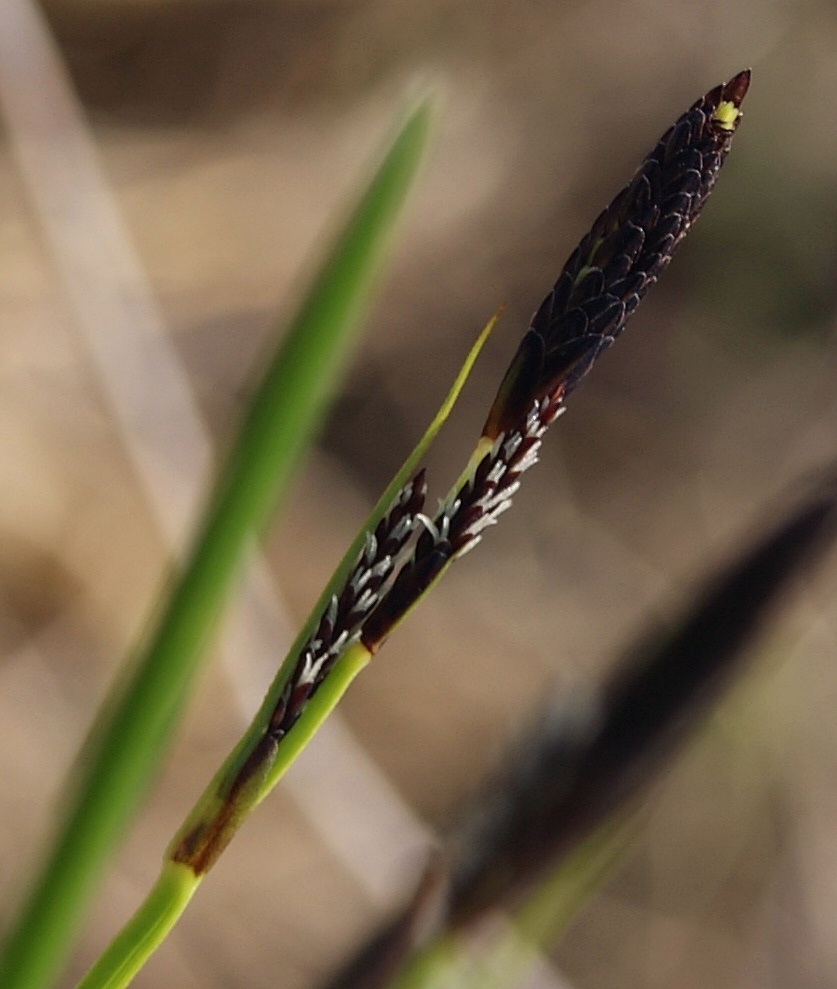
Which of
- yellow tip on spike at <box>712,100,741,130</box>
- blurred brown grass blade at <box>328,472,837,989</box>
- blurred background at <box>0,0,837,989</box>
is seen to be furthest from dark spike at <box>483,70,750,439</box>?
blurred background at <box>0,0,837,989</box>

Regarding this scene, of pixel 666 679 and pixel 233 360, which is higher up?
pixel 666 679

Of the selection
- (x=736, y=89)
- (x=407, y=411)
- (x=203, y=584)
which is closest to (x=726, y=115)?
(x=736, y=89)

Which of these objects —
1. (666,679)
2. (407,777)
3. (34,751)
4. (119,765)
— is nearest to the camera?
(119,765)

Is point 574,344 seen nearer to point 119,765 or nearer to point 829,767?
point 119,765

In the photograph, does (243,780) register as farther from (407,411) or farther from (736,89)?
(407,411)

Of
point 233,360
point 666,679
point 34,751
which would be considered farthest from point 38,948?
point 233,360

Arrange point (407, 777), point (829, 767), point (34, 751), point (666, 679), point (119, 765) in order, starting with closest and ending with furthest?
point (119, 765)
point (666, 679)
point (34, 751)
point (407, 777)
point (829, 767)

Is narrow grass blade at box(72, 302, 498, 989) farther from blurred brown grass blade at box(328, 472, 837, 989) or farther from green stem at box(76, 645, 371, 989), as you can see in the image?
blurred brown grass blade at box(328, 472, 837, 989)
